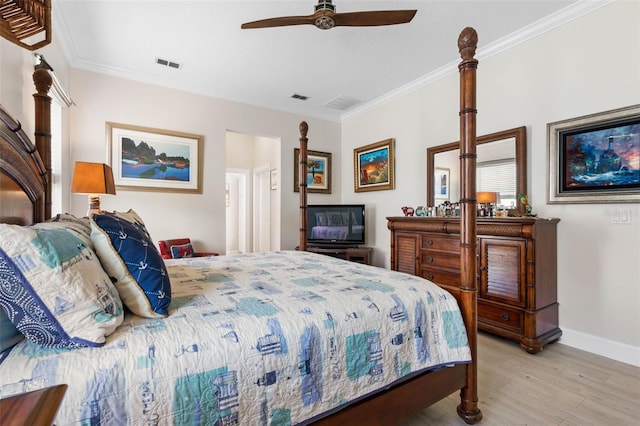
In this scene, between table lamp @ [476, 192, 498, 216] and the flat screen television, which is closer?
table lamp @ [476, 192, 498, 216]

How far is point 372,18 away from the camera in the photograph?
209 centimetres

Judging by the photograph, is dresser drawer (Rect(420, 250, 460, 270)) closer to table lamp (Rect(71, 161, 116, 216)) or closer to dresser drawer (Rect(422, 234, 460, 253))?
dresser drawer (Rect(422, 234, 460, 253))

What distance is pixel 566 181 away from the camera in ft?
8.26

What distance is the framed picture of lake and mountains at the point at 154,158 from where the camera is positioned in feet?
11.4

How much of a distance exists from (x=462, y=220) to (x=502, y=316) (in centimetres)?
156

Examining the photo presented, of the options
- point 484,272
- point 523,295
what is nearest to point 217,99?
point 484,272

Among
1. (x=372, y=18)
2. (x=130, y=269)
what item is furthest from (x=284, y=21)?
(x=130, y=269)

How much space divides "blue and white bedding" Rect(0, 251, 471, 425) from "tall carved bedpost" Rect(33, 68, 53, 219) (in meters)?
1.14

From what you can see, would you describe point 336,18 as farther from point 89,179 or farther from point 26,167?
point 89,179

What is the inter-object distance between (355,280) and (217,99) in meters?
3.49

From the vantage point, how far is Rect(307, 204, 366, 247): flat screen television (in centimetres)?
438

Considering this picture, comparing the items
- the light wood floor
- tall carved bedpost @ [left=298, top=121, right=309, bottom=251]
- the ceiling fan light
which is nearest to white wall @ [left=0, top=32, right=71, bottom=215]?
the ceiling fan light

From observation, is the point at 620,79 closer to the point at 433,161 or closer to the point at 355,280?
the point at 433,161

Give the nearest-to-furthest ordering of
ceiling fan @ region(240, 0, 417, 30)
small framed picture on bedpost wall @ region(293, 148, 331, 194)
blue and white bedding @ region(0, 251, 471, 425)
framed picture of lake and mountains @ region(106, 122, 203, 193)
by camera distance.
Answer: blue and white bedding @ region(0, 251, 471, 425) < ceiling fan @ region(240, 0, 417, 30) < framed picture of lake and mountains @ region(106, 122, 203, 193) < small framed picture on bedpost wall @ region(293, 148, 331, 194)
